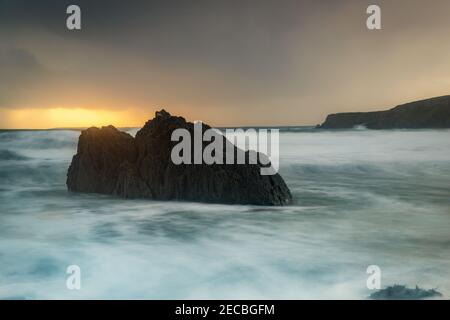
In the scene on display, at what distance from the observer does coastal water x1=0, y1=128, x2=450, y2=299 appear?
393cm

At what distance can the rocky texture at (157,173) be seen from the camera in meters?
Answer: 6.60

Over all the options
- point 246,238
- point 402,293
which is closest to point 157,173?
point 246,238

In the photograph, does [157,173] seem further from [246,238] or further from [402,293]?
[402,293]

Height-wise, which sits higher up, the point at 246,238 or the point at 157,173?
the point at 157,173

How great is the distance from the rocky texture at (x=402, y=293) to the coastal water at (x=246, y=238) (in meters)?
0.11

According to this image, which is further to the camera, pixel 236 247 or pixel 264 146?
pixel 264 146

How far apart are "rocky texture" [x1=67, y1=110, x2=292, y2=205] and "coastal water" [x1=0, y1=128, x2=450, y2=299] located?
0.28 m

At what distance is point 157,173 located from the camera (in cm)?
710

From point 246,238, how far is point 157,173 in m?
2.44

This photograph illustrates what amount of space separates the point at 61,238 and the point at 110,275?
1.52 m

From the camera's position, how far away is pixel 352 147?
437 inches

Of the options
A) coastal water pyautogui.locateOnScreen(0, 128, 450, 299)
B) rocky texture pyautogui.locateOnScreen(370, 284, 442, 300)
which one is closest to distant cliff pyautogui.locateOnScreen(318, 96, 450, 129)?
coastal water pyautogui.locateOnScreen(0, 128, 450, 299)
